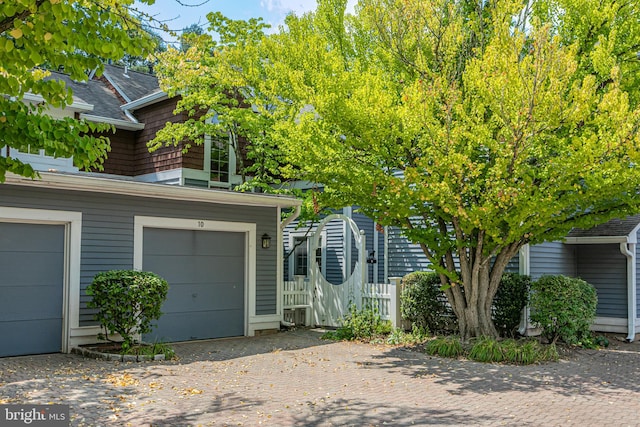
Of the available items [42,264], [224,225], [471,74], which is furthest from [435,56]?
[42,264]

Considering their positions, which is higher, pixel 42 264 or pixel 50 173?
pixel 50 173

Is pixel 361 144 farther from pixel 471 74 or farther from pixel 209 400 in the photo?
pixel 209 400

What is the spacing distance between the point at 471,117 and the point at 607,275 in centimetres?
626

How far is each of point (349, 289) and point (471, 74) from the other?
581 cm

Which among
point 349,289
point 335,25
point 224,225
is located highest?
point 335,25

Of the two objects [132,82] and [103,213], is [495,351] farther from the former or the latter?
[132,82]

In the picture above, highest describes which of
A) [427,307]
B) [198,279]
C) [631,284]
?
[198,279]

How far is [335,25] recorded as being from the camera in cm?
1177

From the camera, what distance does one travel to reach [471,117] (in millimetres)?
9727

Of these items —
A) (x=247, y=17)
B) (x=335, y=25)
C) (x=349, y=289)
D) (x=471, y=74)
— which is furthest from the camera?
(x=247, y=17)

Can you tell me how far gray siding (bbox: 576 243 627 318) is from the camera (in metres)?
13.3

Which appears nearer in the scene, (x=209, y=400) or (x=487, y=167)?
(x=209, y=400)

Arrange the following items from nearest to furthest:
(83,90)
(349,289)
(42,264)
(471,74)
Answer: (471,74) < (42,264) < (349,289) < (83,90)

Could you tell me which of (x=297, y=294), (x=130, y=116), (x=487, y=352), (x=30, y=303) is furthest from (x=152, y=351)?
(x=130, y=116)
